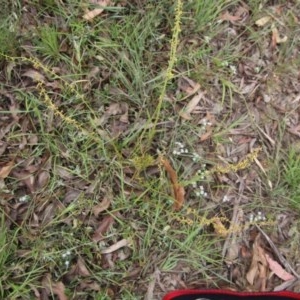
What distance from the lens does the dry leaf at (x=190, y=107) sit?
2002 mm

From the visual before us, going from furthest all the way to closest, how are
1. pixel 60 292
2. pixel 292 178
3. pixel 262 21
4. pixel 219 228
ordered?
pixel 262 21 → pixel 292 178 → pixel 219 228 → pixel 60 292

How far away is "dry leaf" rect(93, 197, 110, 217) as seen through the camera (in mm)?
1884

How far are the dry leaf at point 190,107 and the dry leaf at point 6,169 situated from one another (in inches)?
26.9

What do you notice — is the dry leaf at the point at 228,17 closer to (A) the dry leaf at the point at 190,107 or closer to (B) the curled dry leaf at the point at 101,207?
(A) the dry leaf at the point at 190,107

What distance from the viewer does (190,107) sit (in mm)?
2018

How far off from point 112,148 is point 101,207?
23cm

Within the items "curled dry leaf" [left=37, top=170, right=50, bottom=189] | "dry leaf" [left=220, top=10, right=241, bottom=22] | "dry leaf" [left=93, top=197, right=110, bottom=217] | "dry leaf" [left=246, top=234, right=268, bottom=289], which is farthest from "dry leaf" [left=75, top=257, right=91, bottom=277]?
"dry leaf" [left=220, top=10, right=241, bottom=22]

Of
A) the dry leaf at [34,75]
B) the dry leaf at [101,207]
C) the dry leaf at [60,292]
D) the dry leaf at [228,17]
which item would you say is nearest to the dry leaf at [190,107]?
the dry leaf at [228,17]

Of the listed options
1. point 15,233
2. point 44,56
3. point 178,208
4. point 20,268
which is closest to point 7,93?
point 44,56

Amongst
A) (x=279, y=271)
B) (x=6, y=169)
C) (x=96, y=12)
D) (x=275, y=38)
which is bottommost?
(x=279, y=271)

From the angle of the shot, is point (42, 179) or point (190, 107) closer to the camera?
point (42, 179)

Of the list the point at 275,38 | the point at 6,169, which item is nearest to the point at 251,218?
the point at 275,38

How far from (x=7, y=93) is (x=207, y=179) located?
2.76ft

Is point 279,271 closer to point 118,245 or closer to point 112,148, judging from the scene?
point 118,245
